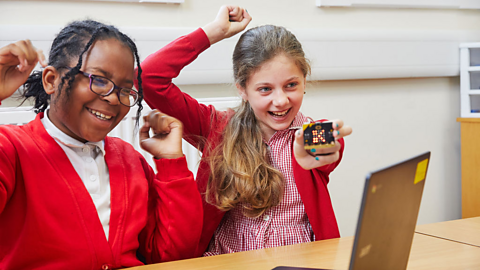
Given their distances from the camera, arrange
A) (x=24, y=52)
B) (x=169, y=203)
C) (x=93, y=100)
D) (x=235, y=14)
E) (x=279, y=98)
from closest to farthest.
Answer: (x=24, y=52)
(x=93, y=100)
(x=169, y=203)
(x=279, y=98)
(x=235, y=14)

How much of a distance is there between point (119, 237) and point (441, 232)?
751mm

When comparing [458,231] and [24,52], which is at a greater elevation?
[24,52]

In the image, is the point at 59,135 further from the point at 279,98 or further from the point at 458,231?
the point at 458,231

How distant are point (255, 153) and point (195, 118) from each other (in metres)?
0.21

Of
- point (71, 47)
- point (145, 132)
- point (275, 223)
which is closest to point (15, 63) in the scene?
point (71, 47)

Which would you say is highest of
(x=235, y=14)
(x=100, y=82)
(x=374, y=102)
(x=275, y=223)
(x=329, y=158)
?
(x=235, y=14)

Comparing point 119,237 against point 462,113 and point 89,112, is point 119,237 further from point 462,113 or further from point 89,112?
point 462,113

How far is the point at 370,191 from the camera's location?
586 millimetres

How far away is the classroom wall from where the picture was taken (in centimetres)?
186

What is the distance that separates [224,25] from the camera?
132 cm

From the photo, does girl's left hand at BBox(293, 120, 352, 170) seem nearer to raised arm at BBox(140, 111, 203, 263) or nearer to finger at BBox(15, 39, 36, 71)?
raised arm at BBox(140, 111, 203, 263)

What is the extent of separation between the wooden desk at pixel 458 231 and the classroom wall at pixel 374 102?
31.5 inches

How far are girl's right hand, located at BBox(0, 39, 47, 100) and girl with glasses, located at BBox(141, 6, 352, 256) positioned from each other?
0.41 metres

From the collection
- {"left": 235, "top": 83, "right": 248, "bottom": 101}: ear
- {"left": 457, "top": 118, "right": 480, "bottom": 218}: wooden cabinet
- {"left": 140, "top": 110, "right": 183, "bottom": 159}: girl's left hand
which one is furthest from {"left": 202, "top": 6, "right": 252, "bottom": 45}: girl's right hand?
{"left": 457, "top": 118, "right": 480, "bottom": 218}: wooden cabinet
